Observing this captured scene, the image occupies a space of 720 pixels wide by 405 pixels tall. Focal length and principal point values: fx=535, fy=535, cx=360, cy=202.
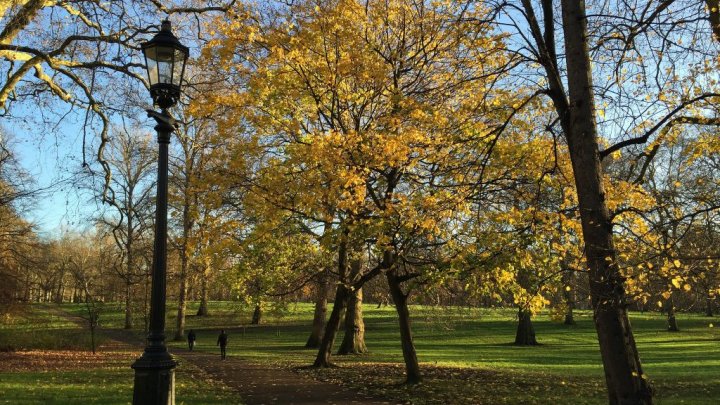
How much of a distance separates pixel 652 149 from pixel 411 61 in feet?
19.1

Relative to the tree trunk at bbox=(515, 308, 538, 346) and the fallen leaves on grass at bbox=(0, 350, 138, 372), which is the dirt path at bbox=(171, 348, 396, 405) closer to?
the fallen leaves on grass at bbox=(0, 350, 138, 372)

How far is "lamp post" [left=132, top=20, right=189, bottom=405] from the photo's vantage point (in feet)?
17.4

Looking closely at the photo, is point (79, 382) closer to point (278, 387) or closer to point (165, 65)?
point (278, 387)

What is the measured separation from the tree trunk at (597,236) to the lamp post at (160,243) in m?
4.66

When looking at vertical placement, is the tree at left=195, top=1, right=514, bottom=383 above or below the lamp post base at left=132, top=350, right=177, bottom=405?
above

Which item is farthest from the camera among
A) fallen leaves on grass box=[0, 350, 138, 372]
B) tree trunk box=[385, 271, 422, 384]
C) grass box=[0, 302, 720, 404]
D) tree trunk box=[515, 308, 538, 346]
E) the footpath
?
tree trunk box=[515, 308, 538, 346]

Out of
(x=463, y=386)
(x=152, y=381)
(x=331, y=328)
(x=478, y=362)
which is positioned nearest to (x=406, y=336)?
(x=463, y=386)

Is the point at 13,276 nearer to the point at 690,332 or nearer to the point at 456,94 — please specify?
the point at 456,94

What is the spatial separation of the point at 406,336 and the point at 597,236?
287 inches

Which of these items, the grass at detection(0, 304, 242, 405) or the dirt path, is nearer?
the grass at detection(0, 304, 242, 405)

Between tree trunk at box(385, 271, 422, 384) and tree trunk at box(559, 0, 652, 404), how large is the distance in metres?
6.69

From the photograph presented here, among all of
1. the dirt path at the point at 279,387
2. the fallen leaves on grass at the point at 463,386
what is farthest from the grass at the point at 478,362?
the dirt path at the point at 279,387

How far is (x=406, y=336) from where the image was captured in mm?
12977

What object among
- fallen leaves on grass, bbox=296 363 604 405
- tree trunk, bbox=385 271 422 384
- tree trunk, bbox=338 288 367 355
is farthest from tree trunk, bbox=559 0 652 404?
tree trunk, bbox=338 288 367 355
